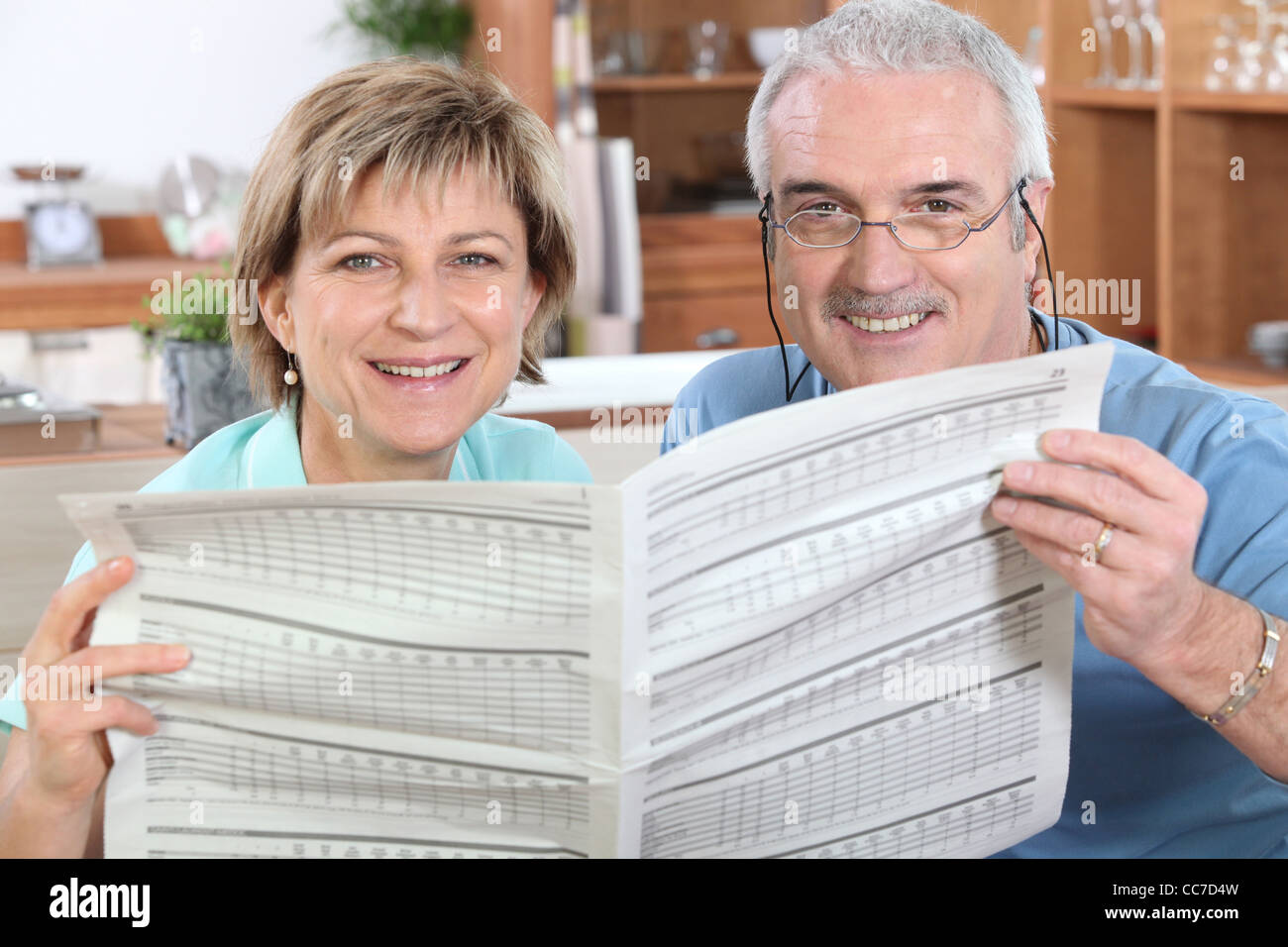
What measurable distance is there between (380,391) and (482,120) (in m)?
0.21

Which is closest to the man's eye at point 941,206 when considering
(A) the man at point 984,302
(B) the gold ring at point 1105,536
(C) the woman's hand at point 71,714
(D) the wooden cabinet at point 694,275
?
(A) the man at point 984,302

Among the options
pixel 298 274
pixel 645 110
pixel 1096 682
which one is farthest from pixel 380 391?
pixel 645 110

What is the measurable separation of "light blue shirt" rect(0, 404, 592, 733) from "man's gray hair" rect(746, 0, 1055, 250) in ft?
1.01

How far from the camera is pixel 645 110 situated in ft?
12.9

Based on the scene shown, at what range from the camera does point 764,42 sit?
12.7 ft

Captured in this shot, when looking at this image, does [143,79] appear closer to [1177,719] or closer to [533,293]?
[533,293]

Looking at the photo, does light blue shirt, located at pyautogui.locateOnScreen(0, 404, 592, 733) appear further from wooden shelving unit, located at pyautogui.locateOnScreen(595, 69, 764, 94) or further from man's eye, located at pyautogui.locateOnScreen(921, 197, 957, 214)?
wooden shelving unit, located at pyautogui.locateOnScreen(595, 69, 764, 94)

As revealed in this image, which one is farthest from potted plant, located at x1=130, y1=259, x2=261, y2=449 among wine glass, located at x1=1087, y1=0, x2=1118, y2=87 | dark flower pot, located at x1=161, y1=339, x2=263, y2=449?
wine glass, located at x1=1087, y1=0, x2=1118, y2=87

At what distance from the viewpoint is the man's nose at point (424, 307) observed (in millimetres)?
1008

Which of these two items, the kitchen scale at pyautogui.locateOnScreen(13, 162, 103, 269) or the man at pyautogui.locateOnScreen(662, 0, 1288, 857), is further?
the kitchen scale at pyautogui.locateOnScreen(13, 162, 103, 269)

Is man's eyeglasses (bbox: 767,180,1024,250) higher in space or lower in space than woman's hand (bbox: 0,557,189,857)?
higher

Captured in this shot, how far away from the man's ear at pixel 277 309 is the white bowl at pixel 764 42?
294 centimetres

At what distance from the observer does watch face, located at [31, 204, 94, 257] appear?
13.0ft

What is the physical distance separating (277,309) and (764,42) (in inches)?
118
